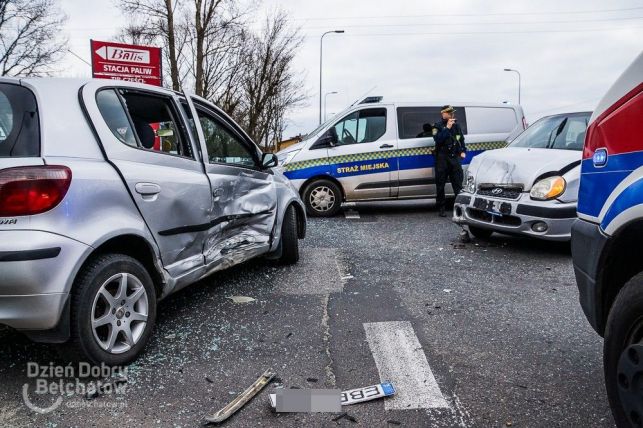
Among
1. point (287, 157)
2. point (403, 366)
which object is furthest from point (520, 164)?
point (287, 157)

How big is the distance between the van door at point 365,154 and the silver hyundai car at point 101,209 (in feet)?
16.6

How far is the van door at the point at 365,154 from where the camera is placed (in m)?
9.11

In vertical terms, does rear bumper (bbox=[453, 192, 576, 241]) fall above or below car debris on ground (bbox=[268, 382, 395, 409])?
above

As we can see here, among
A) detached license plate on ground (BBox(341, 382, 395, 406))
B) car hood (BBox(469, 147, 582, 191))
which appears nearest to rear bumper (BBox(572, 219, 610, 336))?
detached license plate on ground (BBox(341, 382, 395, 406))

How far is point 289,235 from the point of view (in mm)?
5438

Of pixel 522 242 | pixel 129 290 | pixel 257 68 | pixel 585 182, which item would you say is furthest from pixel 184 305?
pixel 257 68

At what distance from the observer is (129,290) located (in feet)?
10.2

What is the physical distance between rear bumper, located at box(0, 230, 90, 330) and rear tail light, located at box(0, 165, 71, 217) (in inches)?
4.5

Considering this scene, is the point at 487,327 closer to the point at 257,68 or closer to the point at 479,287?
the point at 479,287

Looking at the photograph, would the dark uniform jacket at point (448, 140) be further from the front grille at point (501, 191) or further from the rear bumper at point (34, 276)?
the rear bumper at point (34, 276)

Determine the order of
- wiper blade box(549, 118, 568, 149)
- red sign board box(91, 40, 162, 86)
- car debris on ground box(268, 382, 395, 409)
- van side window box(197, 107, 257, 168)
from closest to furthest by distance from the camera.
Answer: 1. car debris on ground box(268, 382, 395, 409)
2. van side window box(197, 107, 257, 168)
3. wiper blade box(549, 118, 568, 149)
4. red sign board box(91, 40, 162, 86)

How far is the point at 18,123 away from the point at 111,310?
110cm

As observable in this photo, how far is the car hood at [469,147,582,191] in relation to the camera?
5688mm

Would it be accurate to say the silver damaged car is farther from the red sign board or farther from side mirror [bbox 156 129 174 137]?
the red sign board
